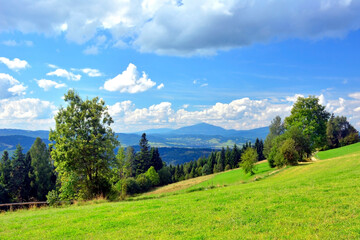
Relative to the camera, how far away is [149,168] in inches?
3177

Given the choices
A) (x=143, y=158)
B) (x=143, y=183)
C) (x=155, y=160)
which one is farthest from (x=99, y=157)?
(x=155, y=160)

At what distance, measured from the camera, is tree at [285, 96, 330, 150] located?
50.0m

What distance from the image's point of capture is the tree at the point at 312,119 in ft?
164

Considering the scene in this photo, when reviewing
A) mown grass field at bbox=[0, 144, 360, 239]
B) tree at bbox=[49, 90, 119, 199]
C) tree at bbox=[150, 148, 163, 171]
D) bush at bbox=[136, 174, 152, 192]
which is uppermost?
tree at bbox=[49, 90, 119, 199]

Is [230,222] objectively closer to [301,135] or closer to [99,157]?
[99,157]

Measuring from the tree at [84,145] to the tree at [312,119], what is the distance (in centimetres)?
4429

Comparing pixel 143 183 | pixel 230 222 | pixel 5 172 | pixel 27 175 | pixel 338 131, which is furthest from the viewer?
pixel 338 131

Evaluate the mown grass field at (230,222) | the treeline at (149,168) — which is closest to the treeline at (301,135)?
the treeline at (149,168)

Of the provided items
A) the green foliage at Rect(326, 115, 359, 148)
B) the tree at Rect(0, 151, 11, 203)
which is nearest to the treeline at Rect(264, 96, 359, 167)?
the green foliage at Rect(326, 115, 359, 148)

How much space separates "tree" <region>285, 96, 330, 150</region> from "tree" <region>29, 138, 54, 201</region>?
63.8 meters

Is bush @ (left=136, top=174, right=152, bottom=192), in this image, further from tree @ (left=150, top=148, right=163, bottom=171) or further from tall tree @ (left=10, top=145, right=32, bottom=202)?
tall tree @ (left=10, top=145, right=32, bottom=202)

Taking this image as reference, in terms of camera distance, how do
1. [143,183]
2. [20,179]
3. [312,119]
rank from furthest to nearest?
[143,183] → [20,179] → [312,119]

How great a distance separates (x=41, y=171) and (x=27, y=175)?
370 cm

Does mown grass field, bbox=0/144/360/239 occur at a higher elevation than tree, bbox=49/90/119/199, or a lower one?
lower
